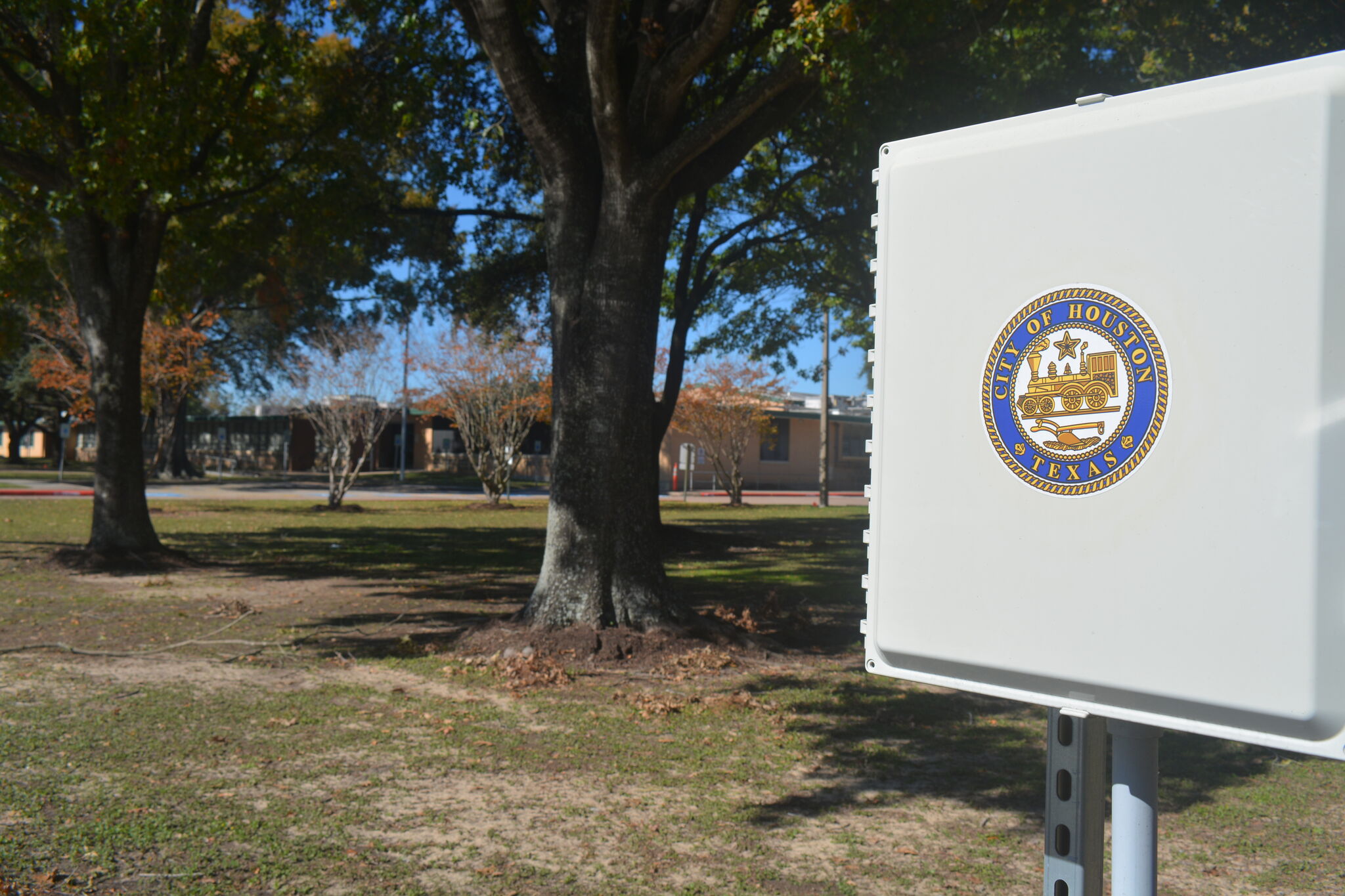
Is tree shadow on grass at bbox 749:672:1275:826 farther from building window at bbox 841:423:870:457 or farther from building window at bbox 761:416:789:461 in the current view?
building window at bbox 841:423:870:457

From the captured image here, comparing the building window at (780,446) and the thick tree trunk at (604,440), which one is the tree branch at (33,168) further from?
the building window at (780,446)

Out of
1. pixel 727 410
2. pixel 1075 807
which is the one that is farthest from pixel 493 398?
pixel 1075 807

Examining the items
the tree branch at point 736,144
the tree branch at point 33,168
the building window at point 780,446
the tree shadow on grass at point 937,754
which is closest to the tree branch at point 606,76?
the tree branch at point 736,144

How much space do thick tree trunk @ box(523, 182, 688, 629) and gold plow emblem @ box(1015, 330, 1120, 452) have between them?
702cm

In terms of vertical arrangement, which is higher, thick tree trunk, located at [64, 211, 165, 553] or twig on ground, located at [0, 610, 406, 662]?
thick tree trunk, located at [64, 211, 165, 553]

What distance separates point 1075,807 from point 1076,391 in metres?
0.77

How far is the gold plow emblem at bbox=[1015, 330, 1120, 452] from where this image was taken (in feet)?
5.80

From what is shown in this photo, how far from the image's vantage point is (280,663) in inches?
325

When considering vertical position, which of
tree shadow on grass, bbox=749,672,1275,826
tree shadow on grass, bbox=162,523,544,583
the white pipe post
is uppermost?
the white pipe post

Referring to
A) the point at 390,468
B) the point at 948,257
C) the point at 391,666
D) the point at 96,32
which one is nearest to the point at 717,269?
the point at 96,32

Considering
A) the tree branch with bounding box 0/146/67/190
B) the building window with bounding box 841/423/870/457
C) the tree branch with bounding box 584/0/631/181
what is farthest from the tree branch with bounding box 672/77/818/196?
the building window with bounding box 841/423/870/457

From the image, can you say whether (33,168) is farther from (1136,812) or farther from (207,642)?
(1136,812)

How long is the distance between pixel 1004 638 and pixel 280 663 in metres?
7.51

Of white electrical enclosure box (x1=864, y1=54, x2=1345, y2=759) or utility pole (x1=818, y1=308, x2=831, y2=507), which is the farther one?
utility pole (x1=818, y1=308, x2=831, y2=507)
